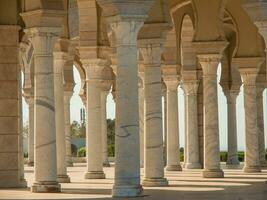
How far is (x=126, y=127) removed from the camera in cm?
2011

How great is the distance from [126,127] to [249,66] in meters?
13.5

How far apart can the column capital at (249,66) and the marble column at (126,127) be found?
42.6 ft

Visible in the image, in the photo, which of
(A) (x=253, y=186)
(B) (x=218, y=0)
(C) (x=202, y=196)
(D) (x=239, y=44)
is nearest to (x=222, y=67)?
(D) (x=239, y=44)

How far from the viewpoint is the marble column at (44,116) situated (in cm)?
2228

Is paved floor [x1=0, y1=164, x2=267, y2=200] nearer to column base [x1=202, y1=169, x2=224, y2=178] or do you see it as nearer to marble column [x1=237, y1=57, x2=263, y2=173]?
column base [x1=202, y1=169, x2=224, y2=178]

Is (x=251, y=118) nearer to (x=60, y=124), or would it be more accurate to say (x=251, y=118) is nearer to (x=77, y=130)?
(x=60, y=124)

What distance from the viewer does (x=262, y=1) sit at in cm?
2211

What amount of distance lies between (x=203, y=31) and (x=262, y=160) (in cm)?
1198

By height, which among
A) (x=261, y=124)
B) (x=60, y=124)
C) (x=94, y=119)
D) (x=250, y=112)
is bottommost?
(x=60, y=124)

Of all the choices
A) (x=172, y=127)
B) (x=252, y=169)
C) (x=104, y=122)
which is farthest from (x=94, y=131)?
(x=104, y=122)

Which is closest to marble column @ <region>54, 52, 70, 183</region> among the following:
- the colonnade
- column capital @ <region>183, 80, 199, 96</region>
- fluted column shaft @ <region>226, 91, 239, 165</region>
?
the colonnade

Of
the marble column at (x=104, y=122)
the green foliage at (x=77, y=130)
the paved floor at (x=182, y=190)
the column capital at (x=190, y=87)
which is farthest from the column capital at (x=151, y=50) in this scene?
the green foliage at (x=77, y=130)

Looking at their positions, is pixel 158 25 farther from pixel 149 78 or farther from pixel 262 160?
pixel 262 160

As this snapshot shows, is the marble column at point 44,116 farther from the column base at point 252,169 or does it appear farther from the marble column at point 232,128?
the marble column at point 232,128
